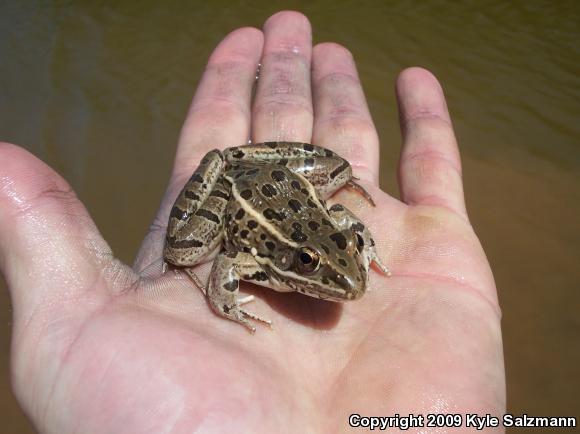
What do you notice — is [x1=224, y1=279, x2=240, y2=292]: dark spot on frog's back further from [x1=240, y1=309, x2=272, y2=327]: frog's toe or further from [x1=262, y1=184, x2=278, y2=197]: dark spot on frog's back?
[x1=262, y1=184, x2=278, y2=197]: dark spot on frog's back

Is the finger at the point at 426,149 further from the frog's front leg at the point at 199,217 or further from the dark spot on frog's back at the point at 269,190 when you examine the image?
the frog's front leg at the point at 199,217

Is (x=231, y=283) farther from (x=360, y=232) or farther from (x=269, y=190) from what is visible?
(x=360, y=232)

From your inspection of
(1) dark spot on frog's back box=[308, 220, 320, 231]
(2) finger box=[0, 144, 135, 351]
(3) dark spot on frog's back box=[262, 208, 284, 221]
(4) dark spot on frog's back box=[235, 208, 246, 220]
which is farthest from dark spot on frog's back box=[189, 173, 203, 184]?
(2) finger box=[0, 144, 135, 351]

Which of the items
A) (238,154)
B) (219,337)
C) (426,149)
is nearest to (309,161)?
(238,154)

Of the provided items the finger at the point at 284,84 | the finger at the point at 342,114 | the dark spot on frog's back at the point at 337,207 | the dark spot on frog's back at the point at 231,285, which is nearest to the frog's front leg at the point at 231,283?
the dark spot on frog's back at the point at 231,285

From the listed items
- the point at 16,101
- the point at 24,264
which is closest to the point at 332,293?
the point at 24,264

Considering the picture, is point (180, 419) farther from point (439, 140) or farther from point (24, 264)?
point (439, 140)
